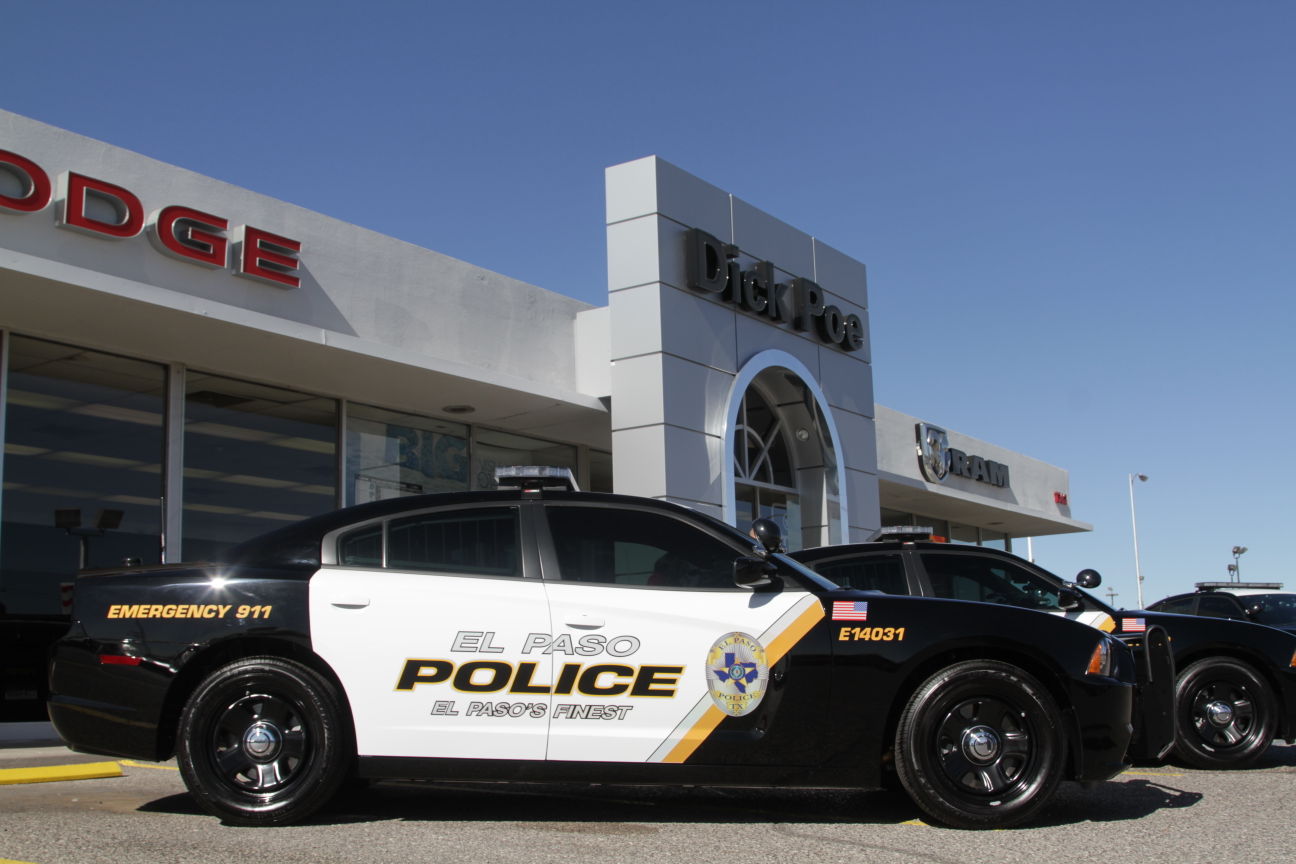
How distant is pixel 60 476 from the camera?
11.7 meters

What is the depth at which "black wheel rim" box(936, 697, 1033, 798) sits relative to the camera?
18.0ft

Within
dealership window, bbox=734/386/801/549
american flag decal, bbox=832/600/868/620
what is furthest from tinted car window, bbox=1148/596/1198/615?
american flag decal, bbox=832/600/868/620

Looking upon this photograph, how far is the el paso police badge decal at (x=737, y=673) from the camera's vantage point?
18.0 ft

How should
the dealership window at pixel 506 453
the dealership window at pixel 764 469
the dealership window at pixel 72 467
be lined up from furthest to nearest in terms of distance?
the dealership window at pixel 764 469, the dealership window at pixel 506 453, the dealership window at pixel 72 467

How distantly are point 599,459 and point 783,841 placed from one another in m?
13.1

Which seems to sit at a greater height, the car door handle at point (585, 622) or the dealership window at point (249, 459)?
the dealership window at point (249, 459)

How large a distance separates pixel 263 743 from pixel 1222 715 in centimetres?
616

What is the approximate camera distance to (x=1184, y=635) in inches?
329

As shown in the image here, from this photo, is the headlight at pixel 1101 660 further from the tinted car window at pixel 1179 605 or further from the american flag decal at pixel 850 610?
the tinted car window at pixel 1179 605

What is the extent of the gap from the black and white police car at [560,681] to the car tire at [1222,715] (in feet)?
9.44

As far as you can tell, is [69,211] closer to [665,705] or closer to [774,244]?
[665,705]

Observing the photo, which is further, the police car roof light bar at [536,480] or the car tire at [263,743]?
the police car roof light bar at [536,480]

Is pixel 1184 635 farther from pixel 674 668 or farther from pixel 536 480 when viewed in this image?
pixel 536 480

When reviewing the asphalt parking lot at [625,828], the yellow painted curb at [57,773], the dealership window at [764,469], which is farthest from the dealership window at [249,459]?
the asphalt parking lot at [625,828]
